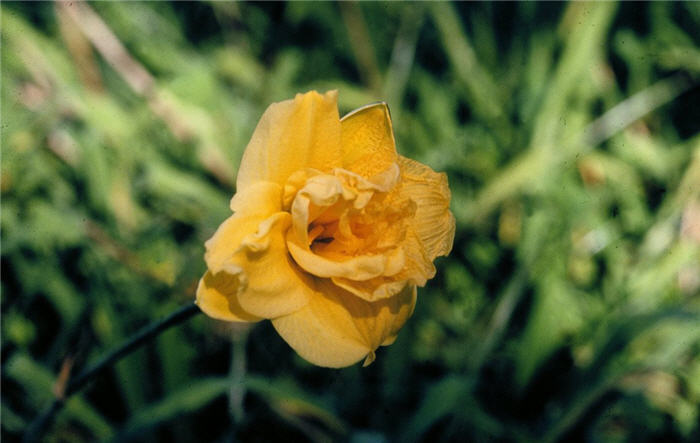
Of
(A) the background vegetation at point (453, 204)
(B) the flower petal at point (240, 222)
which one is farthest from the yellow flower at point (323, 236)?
(A) the background vegetation at point (453, 204)

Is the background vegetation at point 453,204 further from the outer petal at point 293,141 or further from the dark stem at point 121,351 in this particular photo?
the outer petal at point 293,141

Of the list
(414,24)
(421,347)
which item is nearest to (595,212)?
(421,347)

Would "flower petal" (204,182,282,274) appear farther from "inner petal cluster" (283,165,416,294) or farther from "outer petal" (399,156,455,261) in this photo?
"outer petal" (399,156,455,261)

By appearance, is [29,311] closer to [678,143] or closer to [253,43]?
[253,43]

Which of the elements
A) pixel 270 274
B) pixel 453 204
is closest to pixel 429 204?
pixel 270 274

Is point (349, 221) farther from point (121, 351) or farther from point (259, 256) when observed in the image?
point (121, 351)
